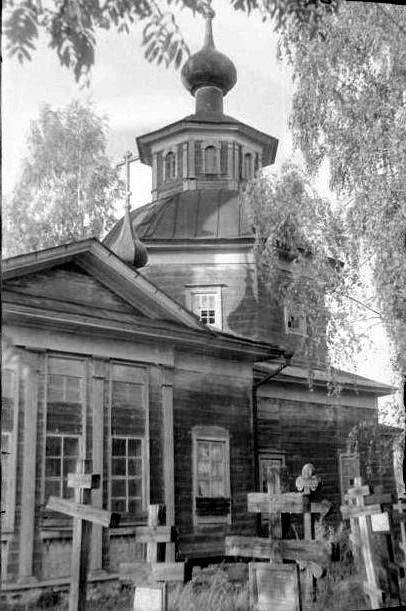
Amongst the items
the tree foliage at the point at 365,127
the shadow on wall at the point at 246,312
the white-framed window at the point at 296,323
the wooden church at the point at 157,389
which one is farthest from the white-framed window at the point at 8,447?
the tree foliage at the point at 365,127

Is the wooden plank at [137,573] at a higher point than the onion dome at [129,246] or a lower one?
lower

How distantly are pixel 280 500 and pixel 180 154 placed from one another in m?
3.66

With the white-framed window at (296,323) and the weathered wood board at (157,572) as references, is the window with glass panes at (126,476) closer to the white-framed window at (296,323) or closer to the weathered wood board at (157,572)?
the weathered wood board at (157,572)

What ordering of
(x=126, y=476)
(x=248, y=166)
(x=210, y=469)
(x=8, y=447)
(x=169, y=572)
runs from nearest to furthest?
(x=169, y=572)
(x=8, y=447)
(x=126, y=476)
(x=210, y=469)
(x=248, y=166)

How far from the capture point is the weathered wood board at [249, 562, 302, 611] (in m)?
4.31

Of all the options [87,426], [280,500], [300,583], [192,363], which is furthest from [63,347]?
[300,583]

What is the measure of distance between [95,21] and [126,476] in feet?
8.78

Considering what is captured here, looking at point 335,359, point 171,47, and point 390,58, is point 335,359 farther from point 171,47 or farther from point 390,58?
point 171,47

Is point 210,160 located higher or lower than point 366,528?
higher

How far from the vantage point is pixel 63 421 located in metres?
5.02

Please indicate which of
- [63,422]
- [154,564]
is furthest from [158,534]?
[63,422]

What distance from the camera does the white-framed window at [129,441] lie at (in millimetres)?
5145

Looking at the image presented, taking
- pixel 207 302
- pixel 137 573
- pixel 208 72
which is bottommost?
pixel 137 573

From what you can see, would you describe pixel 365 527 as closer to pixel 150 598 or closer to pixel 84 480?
pixel 150 598
